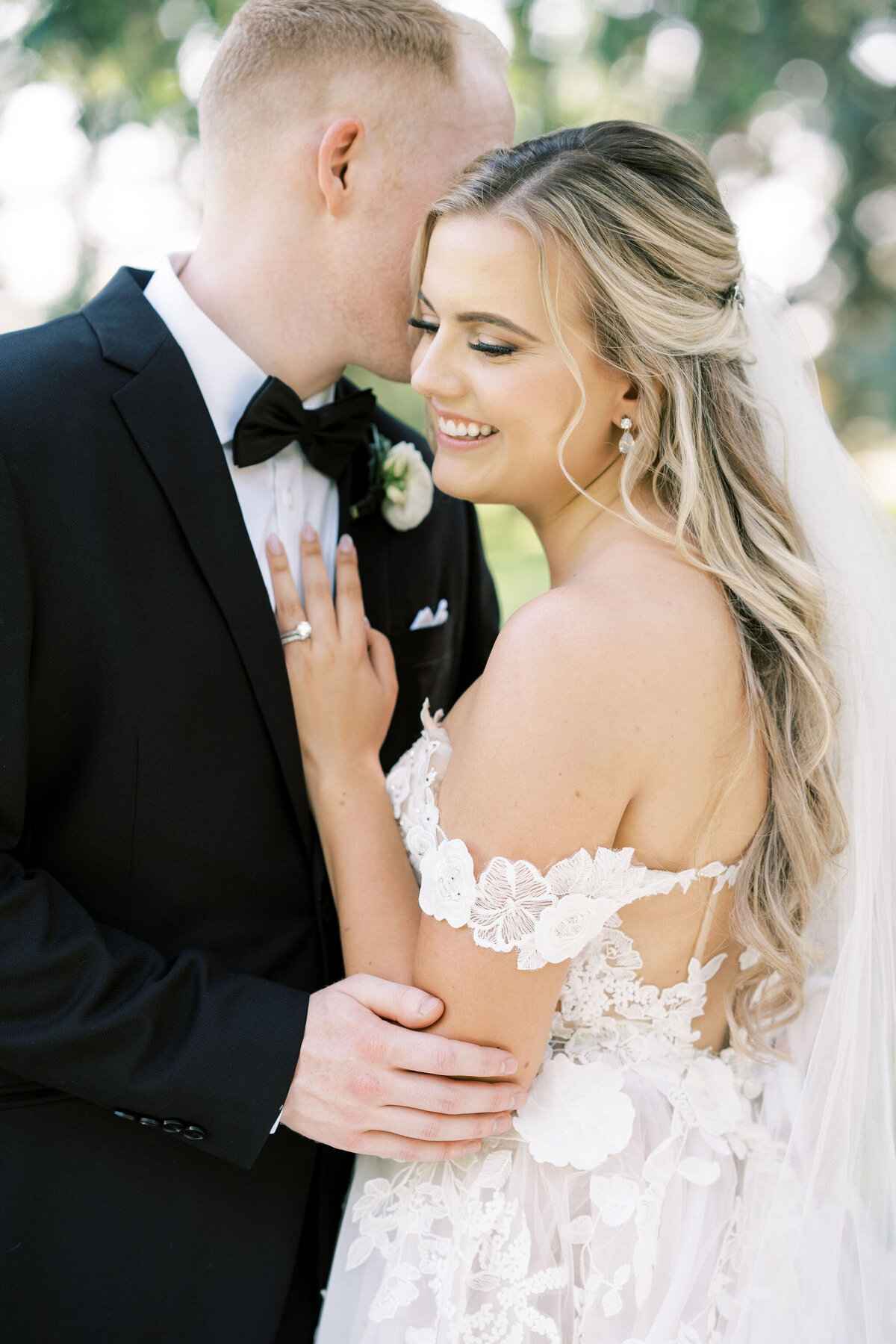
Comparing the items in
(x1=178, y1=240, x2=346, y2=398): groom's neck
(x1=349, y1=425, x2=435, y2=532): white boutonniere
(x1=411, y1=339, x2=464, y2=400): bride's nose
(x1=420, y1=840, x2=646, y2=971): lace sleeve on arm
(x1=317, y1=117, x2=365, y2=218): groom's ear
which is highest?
(x1=317, y1=117, x2=365, y2=218): groom's ear

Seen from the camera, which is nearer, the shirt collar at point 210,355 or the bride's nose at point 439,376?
the bride's nose at point 439,376

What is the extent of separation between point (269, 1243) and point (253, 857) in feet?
2.39

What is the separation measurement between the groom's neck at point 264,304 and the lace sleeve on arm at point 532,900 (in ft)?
4.24

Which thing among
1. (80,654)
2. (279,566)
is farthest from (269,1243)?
(279,566)

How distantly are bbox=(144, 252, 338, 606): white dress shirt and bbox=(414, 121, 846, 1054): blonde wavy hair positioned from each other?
24.0 inches

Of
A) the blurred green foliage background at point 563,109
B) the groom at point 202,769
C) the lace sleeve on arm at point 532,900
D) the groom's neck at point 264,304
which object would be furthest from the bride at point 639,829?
the blurred green foliage background at point 563,109

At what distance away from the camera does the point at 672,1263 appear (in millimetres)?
1908

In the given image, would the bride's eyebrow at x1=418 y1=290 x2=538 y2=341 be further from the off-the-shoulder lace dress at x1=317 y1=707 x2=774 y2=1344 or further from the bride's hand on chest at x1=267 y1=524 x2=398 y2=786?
the off-the-shoulder lace dress at x1=317 y1=707 x2=774 y2=1344

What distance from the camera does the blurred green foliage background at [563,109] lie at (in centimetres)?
579

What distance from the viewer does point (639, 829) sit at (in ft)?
5.94

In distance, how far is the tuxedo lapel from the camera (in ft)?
6.81

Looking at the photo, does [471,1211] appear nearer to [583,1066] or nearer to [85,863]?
[583,1066]

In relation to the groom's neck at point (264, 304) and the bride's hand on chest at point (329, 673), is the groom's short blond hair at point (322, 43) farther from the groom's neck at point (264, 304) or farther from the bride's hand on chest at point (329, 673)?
the bride's hand on chest at point (329, 673)

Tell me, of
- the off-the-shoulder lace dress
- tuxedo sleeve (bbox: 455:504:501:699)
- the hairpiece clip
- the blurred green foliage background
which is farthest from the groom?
the blurred green foliage background
